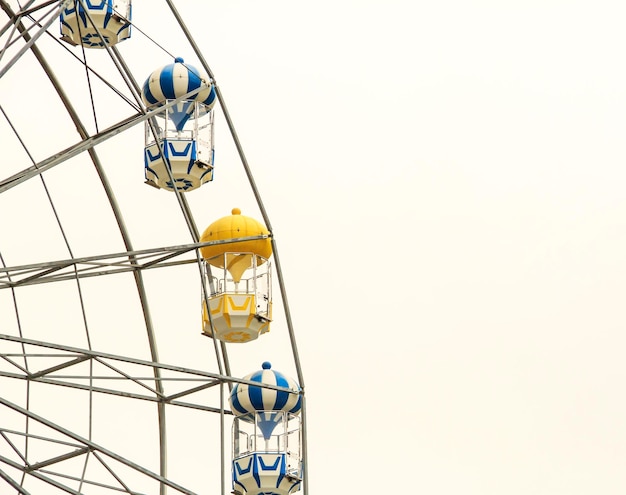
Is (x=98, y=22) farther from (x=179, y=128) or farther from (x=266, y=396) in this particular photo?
(x=266, y=396)

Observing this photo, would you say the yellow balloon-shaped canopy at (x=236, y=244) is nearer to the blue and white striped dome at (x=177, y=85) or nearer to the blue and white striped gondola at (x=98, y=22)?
the blue and white striped dome at (x=177, y=85)

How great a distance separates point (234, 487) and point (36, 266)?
187 inches

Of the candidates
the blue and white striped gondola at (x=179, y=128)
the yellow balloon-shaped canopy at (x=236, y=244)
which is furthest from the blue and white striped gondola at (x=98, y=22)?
the yellow balloon-shaped canopy at (x=236, y=244)

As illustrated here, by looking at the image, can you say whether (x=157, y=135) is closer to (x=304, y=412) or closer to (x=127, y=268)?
(x=127, y=268)

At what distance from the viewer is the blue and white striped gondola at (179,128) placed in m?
28.0

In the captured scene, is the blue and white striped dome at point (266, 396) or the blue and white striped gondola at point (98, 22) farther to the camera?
the blue and white striped gondola at point (98, 22)

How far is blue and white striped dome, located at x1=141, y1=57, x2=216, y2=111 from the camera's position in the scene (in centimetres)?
2858

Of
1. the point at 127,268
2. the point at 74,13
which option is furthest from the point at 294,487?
the point at 74,13

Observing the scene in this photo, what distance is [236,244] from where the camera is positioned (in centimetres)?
2758

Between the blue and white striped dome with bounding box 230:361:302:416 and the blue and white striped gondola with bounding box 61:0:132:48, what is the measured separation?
6.08m

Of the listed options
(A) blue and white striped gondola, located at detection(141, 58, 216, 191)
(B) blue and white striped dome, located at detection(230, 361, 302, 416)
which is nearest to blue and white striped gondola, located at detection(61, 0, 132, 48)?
(A) blue and white striped gondola, located at detection(141, 58, 216, 191)

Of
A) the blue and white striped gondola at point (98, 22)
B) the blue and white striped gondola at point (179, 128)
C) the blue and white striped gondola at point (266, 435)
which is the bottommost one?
the blue and white striped gondola at point (266, 435)

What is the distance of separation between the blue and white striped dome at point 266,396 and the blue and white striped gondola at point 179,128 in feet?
11.1

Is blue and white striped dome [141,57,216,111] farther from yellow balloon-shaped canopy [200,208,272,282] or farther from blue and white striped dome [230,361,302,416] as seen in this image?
blue and white striped dome [230,361,302,416]
